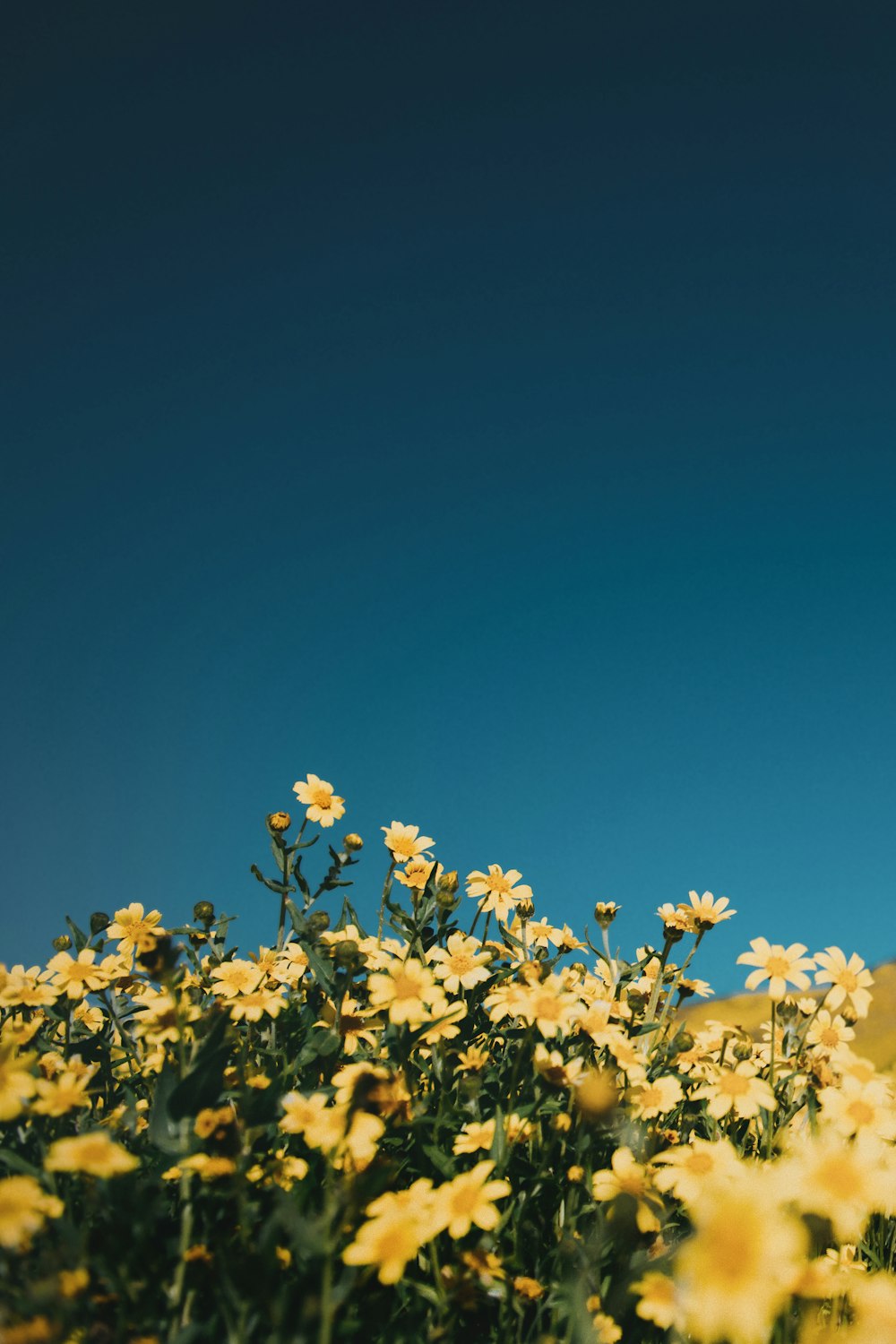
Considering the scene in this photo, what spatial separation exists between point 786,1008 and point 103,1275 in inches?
107

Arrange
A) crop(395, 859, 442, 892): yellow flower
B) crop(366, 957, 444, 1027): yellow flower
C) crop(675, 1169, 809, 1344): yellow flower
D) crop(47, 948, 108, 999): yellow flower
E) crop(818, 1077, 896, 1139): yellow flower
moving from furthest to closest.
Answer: crop(395, 859, 442, 892): yellow flower → crop(47, 948, 108, 999): yellow flower → crop(366, 957, 444, 1027): yellow flower → crop(818, 1077, 896, 1139): yellow flower → crop(675, 1169, 809, 1344): yellow flower

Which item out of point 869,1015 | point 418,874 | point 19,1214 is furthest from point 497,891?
point 869,1015

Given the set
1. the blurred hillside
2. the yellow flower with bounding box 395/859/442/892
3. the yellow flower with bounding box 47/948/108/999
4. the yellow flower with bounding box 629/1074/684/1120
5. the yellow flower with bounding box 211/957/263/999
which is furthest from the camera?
the blurred hillside

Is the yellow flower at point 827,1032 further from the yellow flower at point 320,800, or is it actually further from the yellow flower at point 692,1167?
the yellow flower at point 320,800

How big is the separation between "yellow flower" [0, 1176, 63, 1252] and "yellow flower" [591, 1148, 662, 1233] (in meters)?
1.32

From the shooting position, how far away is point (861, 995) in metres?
2.81

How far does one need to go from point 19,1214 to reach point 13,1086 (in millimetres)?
339

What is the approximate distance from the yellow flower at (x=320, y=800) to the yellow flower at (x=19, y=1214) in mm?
2307

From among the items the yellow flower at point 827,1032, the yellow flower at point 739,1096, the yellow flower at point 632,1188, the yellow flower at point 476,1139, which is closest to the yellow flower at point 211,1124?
the yellow flower at point 476,1139

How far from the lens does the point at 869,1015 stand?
7.96m

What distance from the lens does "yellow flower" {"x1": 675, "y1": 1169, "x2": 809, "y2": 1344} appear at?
119 centimetres

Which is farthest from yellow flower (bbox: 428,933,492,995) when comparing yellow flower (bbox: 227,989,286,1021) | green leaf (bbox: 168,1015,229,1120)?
green leaf (bbox: 168,1015,229,1120)

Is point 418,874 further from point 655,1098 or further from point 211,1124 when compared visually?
point 211,1124

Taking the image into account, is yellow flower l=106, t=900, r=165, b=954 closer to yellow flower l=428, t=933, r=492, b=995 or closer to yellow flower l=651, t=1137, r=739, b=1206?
yellow flower l=428, t=933, r=492, b=995
